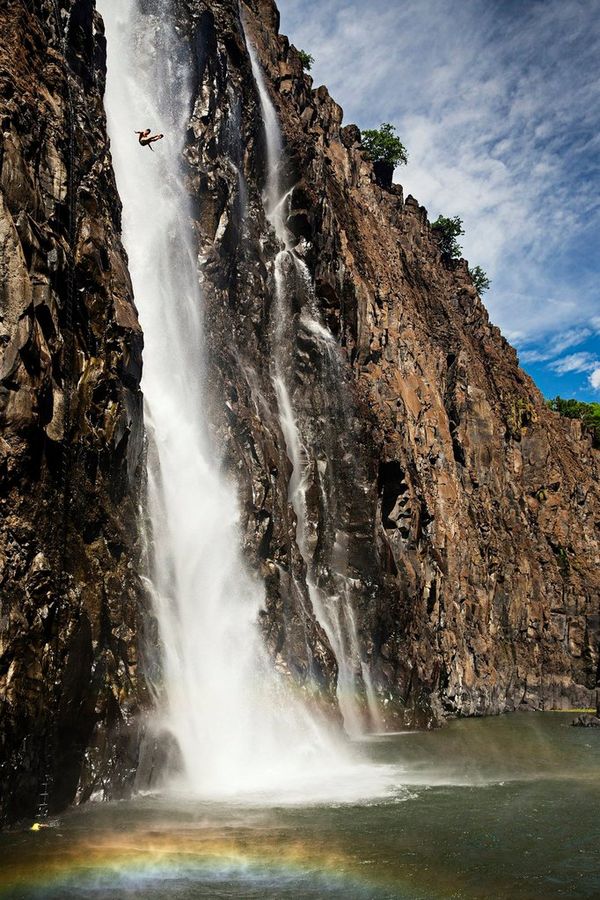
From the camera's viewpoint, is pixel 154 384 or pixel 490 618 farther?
pixel 490 618

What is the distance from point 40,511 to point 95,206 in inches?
342

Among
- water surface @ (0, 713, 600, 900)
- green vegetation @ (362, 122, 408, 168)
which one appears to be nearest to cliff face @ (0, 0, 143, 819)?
water surface @ (0, 713, 600, 900)

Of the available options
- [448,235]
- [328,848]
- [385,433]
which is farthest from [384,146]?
[328,848]

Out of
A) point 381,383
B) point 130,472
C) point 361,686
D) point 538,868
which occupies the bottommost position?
point 538,868

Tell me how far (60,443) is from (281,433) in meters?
16.6

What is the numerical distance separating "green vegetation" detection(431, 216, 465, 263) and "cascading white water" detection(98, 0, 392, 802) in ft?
112

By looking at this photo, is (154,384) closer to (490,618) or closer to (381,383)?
(381,383)

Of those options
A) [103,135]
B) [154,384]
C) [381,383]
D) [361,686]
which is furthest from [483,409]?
[103,135]

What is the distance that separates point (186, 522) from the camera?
23438 mm

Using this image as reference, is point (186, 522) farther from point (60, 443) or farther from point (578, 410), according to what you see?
point (578, 410)

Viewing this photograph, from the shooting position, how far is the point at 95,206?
19156 millimetres

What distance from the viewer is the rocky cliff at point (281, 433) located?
46.5ft

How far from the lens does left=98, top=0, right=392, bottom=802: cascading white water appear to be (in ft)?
61.6

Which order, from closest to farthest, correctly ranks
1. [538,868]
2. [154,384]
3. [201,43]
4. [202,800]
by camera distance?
[538,868], [202,800], [154,384], [201,43]
